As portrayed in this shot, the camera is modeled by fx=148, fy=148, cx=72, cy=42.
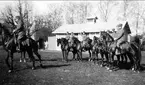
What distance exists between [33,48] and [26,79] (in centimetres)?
317

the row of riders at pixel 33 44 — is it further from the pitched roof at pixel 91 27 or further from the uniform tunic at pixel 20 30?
the pitched roof at pixel 91 27

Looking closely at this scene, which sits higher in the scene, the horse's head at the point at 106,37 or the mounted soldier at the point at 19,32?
the mounted soldier at the point at 19,32

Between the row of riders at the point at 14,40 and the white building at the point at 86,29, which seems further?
the white building at the point at 86,29

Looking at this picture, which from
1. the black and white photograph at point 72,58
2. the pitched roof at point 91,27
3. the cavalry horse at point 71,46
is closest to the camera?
the black and white photograph at point 72,58

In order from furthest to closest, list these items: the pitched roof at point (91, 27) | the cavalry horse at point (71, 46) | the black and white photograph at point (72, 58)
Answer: the pitched roof at point (91, 27), the cavalry horse at point (71, 46), the black and white photograph at point (72, 58)

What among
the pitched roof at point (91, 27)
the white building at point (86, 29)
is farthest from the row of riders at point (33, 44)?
the pitched roof at point (91, 27)

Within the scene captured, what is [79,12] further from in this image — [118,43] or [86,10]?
[118,43]

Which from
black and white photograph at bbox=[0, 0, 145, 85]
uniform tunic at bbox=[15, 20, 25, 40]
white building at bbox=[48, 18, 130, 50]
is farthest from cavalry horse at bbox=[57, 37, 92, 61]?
white building at bbox=[48, 18, 130, 50]

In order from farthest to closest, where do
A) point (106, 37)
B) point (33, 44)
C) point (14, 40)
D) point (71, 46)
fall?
point (71, 46)
point (106, 37)
point (33, 44)
point (14, 40)

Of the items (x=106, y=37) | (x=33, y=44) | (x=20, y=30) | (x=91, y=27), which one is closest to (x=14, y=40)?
(x=20, y=30)

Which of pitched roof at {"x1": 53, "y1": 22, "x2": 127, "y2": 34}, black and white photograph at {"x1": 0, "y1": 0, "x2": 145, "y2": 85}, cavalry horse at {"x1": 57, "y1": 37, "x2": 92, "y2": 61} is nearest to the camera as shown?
black and white photograph at {"x1": 0, "y1": 0, "x2": 145, "y2": 85}

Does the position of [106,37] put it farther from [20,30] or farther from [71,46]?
[20,30]

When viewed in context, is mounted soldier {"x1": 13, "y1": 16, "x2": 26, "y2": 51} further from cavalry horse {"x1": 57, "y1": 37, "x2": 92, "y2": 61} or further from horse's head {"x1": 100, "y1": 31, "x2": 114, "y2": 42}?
horse's head {"x1": 100, "y1": 31, "x2": 114, "y2": 42}

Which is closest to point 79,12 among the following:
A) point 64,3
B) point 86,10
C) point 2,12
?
point 86,10
